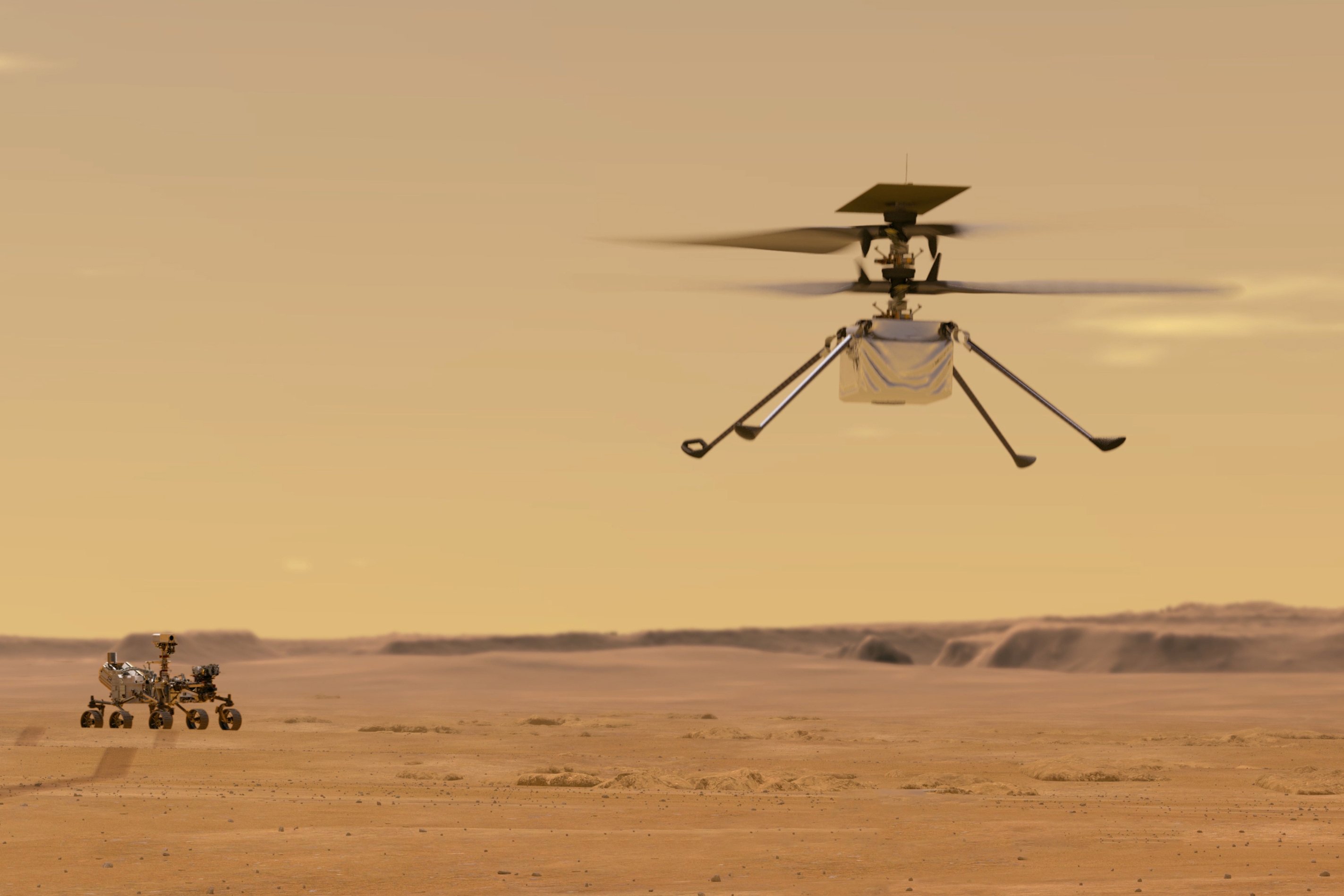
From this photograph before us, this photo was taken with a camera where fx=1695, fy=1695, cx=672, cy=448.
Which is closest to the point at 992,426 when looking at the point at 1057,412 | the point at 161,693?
the point at 1057,412

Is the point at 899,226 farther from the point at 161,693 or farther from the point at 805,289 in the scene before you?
the point at 161,693

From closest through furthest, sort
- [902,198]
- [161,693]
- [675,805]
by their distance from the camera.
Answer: [902,198]
[675,805]
[161,693]

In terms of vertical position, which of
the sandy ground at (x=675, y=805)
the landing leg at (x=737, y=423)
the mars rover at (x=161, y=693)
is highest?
the landing leg at (x=737, y=423)

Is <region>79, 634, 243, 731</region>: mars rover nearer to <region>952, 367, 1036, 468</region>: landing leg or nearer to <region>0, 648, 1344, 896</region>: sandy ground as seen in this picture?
<region>0, 648, 1344, 896</region>: sandy ground

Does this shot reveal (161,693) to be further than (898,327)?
Yes

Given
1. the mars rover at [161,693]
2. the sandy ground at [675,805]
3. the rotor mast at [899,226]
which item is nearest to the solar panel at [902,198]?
the rotor mast at [899,226]

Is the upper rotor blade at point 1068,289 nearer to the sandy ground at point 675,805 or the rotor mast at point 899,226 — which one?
the rotor mast at point 899,226
